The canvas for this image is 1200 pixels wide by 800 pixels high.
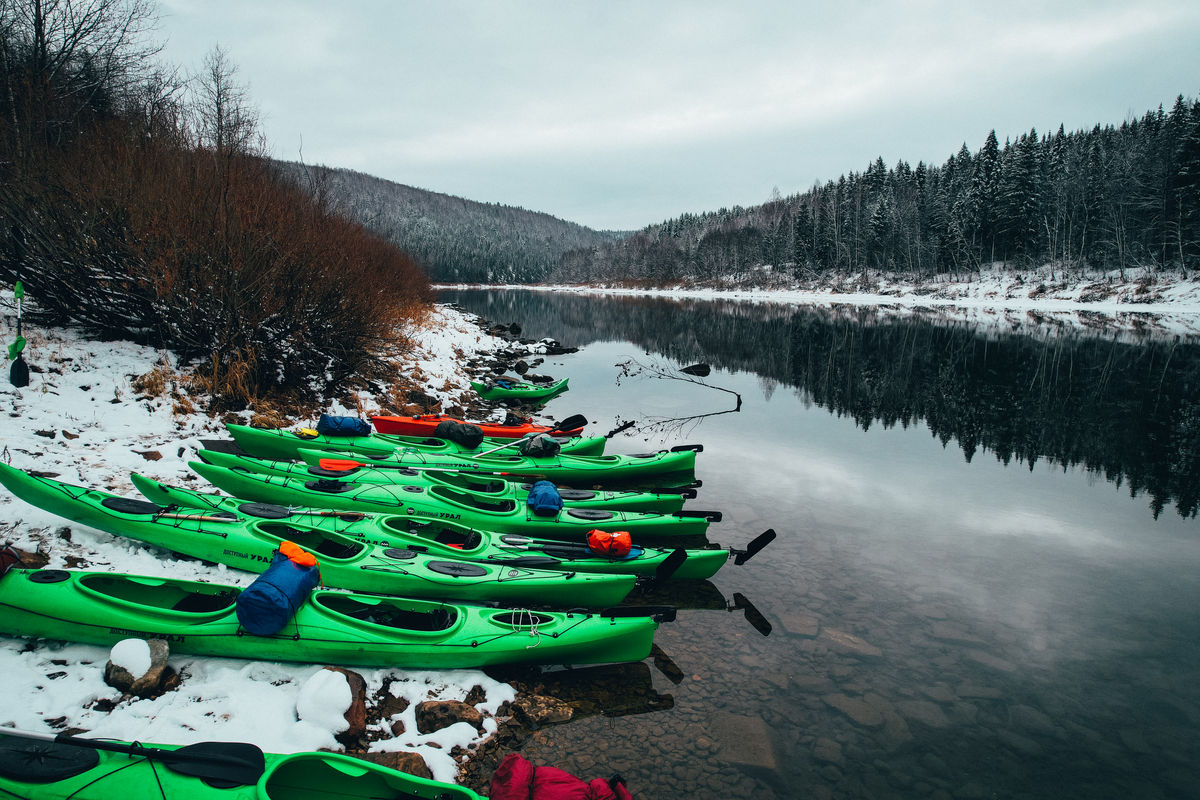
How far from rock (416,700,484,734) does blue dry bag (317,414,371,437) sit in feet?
20.5

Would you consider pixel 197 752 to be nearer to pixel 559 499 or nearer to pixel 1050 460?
pixel 559 499

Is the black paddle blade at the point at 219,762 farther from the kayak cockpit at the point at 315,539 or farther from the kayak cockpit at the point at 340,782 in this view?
the kayak cockpit at the point at 315,539

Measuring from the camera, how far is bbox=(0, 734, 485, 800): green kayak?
3.10m

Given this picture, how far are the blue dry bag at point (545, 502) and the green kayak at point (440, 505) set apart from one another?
7cm

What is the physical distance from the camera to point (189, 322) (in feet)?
35.9

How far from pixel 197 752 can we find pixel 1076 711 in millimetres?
7167

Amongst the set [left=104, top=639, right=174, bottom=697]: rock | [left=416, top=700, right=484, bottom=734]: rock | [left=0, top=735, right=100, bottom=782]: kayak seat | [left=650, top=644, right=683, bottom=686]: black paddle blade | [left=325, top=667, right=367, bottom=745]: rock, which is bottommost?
[left=650, top=644, right=683, bottom=686]: black paddle blade

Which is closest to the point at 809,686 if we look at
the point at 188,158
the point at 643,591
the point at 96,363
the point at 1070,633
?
the point at 643,591

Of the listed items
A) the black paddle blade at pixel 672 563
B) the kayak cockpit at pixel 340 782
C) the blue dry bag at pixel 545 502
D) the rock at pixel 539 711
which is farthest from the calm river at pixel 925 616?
the blue dry bag at pixel 545 502

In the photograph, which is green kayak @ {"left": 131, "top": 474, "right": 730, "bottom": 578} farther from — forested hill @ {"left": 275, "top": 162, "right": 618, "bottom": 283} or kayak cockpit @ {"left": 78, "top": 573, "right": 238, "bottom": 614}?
forested hill @ {"left": 275, "top": 162, "right": 618, "bottom": 283}

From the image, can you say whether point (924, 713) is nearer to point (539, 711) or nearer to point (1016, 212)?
point (539, 711)

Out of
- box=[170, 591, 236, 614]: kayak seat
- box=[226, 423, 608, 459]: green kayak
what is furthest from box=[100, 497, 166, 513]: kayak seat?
box=[226, 423, 608, 459]: green kayak

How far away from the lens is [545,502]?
7840 millimetres

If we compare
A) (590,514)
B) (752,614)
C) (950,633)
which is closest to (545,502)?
(590,514)
